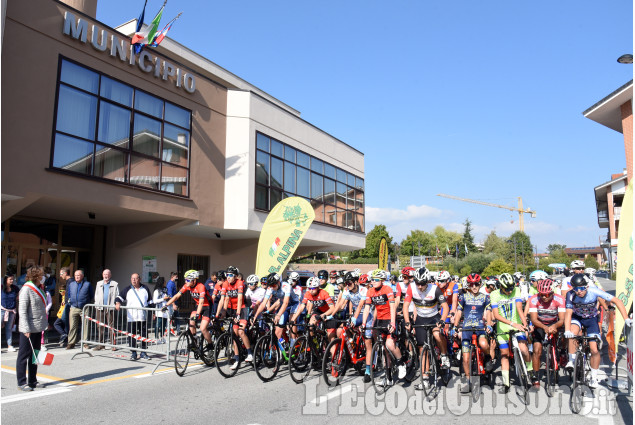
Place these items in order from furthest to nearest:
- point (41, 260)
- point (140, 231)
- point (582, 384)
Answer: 1. point (140, 231)
2. point (41, 260)
3. point (582, 384)

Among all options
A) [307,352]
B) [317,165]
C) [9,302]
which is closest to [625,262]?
[307,352]

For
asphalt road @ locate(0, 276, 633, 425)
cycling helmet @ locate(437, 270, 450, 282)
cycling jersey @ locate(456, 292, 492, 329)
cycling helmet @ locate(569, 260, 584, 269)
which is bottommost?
asphalt road @ locate(0, 276, 633, 425)

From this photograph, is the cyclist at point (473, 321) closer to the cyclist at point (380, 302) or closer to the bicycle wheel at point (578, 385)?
the cyclist at point (380, 302)

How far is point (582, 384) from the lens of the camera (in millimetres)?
6457

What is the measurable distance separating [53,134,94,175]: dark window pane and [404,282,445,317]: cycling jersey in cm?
975

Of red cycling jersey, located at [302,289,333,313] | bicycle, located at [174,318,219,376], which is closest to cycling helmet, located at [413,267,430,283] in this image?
red cycling jersey, located at [302,289,333,313]

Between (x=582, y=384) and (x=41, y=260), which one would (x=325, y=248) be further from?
(x=582, y=384)

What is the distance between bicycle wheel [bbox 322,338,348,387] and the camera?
7.78 meters

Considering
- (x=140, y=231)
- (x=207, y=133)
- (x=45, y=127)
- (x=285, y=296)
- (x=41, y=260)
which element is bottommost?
(x=285, y=296)

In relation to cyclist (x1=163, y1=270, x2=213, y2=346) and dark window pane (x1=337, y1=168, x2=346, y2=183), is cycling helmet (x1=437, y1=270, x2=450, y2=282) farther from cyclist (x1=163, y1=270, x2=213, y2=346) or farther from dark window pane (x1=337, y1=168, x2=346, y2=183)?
dark window pane (x1=337, y1=168, x2=346, y2=183)

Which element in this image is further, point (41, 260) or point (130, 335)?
point (41, 260)

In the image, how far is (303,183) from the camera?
22.0m

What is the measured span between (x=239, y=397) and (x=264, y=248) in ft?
21.3

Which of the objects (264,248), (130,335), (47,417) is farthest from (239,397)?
(264,248)
